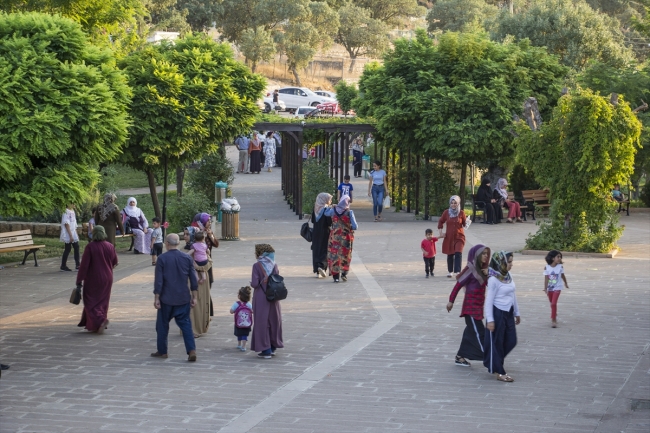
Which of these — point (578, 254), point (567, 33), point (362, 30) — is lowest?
point (578, 254)

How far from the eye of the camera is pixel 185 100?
2225 cm

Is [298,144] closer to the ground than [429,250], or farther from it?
farther from it

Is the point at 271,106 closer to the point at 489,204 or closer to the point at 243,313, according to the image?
the point at 489,204

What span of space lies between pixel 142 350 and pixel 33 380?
5.92 feet

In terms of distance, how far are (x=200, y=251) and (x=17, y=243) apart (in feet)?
26.0

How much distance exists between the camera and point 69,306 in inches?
620

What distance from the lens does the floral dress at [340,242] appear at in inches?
695

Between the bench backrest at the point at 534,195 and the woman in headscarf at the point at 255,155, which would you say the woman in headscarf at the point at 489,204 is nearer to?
the bench backrest at the point at 534,195

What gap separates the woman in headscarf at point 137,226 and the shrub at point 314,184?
8.41 meters

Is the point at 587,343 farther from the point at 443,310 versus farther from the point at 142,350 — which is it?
the point at 142,350

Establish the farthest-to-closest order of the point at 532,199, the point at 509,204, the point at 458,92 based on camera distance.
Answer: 1. the point at 532,199
2. the point at 509,204
3. the point at 458,92

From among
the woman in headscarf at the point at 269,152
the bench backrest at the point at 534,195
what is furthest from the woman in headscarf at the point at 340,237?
the woman in headscarf at the point at 269,152

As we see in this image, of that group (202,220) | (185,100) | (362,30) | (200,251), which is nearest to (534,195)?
(185,100)

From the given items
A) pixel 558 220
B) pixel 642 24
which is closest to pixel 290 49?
pixel 642 24
